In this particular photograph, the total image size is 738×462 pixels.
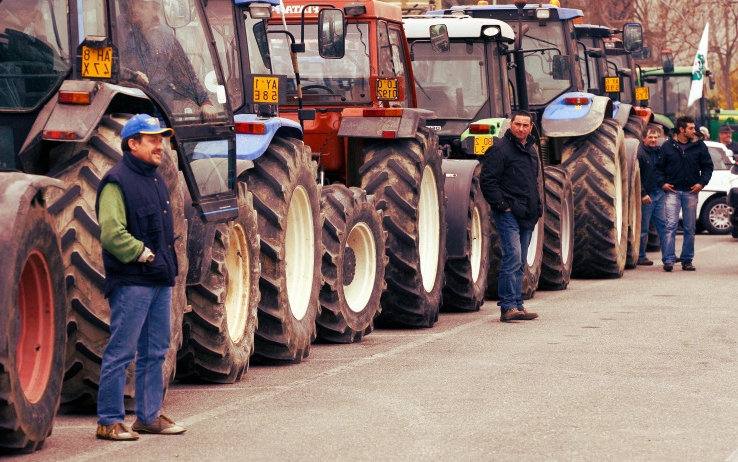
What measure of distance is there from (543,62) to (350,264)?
6.90 metres

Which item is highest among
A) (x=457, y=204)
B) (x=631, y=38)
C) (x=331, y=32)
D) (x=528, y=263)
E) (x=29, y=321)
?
(x=331, y=32)

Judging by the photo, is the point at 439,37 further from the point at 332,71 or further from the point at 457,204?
the point at 457,204

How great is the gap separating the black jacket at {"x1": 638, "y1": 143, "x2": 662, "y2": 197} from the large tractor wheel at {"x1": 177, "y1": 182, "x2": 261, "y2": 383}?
10741mm

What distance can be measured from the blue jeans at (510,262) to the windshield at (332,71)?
165 centimetres

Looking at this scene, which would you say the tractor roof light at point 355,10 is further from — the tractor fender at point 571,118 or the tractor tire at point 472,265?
the tractor fender at point 571,118

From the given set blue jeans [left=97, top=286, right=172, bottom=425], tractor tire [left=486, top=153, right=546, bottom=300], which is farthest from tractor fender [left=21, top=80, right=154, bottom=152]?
tractor tire [left=486, top=153, right=546, bottom=300]

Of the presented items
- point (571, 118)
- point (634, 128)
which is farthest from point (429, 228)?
point (634, 128)

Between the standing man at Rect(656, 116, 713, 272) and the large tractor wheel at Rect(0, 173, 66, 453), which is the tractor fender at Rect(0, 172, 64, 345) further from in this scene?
the standing man at Rect(656, 116, 713, 272)

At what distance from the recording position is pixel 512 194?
13.3 metres

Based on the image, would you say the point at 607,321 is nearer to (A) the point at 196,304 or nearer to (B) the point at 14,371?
(A) the point at 196,304

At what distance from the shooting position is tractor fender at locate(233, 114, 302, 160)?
34.3 feet

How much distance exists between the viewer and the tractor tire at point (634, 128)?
2180cm

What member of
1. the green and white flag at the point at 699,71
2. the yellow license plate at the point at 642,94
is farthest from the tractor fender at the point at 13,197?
the green and white flag at the point at 699,71

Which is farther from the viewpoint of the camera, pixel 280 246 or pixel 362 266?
pixel 362 266
